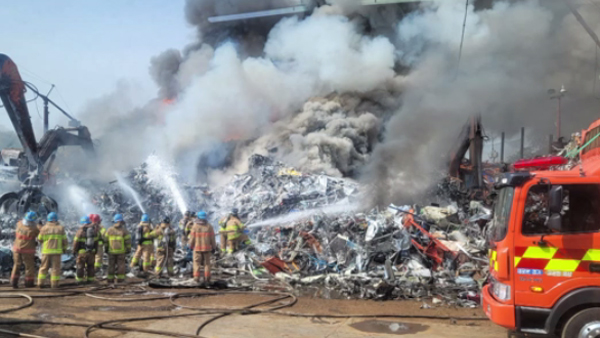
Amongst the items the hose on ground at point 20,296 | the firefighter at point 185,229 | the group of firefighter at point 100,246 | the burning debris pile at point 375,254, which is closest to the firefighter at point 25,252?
the group of firefighter at point 100,246

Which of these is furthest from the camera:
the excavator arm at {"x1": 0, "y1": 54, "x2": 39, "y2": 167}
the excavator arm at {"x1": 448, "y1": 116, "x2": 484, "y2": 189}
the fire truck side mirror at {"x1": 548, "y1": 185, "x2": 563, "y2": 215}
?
the excavator arm at {"x1": 0, "y1": 54, "x2": 39, "y2": 167}

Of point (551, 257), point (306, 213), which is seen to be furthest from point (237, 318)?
point (306, 213)

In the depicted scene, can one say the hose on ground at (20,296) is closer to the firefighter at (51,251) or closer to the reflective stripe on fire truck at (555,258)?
the firefighter at (51,251)

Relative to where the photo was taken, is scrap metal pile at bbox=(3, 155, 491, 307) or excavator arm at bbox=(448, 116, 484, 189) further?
excavator arm at bbox=(448, 116, 484, 189)

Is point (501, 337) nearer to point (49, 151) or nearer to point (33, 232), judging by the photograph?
point (33, 232)

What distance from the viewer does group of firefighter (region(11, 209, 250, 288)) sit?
945 centimetres

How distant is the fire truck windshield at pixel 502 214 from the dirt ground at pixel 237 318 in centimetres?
153

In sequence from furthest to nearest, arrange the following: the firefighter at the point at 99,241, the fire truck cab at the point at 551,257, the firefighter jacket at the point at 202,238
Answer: the firefighter at the point at 99,241 → the firefighter jacket at the point at 202,238 → the fire truck cab at the point at 551,257

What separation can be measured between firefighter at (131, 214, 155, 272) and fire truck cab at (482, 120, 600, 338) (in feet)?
26.2

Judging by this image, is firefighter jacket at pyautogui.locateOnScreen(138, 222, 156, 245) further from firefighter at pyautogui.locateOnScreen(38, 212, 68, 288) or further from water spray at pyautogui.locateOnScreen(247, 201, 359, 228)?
water spray at pyautogui.locateOnScreen(247, 201, 359, 228)

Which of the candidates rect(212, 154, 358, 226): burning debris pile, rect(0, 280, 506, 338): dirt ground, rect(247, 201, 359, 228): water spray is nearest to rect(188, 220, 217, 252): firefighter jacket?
rect(0, 280, 506, 338): dirt ground

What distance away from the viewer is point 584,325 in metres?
4.51

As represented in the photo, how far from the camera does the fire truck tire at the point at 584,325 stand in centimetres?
445

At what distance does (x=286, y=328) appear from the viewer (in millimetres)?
6387
